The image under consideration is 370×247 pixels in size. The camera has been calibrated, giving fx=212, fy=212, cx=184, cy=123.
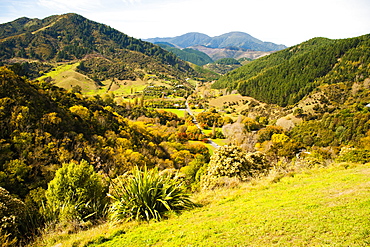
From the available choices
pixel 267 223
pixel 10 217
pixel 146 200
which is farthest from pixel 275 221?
pixel 10 217

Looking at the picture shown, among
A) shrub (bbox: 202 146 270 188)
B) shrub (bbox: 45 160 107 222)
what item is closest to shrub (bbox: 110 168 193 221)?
shrub (bbox: 45 160 107 222)

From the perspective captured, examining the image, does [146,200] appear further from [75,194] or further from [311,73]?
[311,73]

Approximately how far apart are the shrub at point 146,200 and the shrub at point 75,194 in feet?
5.14

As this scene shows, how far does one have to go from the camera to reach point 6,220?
662cm

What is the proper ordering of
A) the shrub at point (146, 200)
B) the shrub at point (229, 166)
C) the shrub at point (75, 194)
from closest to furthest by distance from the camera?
the shrub at point (146, 200)
the shrub at point (75, 194)
the shrub at point (229, 166)

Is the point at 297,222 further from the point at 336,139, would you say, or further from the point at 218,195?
the point at 336,139

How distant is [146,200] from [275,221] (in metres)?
4.20

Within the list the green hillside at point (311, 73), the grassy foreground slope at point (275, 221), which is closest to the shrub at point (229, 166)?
the grassy foreground slope at point (275, 221)

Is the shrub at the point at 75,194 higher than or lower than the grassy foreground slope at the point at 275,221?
lower

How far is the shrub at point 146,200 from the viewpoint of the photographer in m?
7.36

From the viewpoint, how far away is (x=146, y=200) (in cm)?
751

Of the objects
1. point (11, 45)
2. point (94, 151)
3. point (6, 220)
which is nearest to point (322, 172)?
point (6, 220)

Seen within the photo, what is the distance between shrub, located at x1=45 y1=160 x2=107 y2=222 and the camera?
8461mm

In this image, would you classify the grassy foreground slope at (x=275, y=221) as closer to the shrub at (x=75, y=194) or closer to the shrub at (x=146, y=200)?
the shrub at (x=146, y=200)
